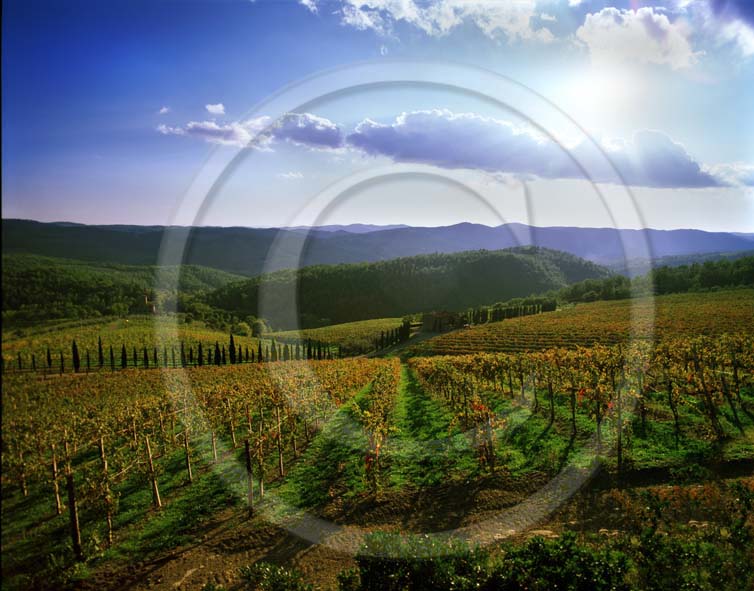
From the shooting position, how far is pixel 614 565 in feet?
21.9

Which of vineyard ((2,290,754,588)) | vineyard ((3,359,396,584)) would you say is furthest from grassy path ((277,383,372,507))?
vineyard ((3,359,396,584))

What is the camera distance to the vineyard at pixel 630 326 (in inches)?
953

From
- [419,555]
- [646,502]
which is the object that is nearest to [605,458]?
[646,502]

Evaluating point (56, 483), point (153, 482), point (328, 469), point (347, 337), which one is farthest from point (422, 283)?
point (56, 483)

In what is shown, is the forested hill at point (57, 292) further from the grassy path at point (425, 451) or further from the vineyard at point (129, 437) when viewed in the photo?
the grassy path at point (425, 451)

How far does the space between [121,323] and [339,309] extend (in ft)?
387

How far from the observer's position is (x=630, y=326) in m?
37.0

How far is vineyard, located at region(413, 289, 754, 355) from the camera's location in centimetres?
2420

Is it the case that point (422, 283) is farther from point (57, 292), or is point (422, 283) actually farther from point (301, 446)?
point (57, 292)

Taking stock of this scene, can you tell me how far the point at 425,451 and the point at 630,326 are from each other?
104 feet

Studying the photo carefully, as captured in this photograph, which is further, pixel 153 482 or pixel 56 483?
pixel 153 482

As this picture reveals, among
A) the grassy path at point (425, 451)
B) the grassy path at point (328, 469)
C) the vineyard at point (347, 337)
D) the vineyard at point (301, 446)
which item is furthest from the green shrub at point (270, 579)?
the vineyard at point (347, 337)

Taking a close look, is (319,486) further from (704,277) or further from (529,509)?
(704,277)

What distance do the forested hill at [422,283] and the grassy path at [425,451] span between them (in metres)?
99.8
